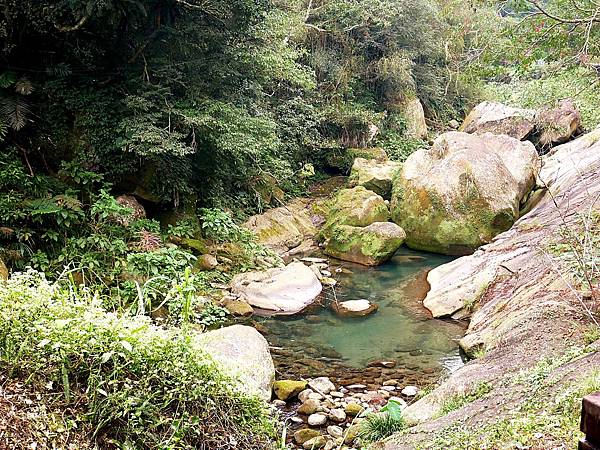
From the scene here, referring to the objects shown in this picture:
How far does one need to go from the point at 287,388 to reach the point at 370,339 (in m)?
1.83

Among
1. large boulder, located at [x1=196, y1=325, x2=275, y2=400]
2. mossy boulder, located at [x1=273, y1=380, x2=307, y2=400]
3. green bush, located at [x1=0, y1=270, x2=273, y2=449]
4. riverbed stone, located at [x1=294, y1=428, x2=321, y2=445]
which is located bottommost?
mossy boulder, located at [x1=273, y1=380, x2=307, y2=400]

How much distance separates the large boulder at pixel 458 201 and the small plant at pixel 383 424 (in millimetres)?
7012

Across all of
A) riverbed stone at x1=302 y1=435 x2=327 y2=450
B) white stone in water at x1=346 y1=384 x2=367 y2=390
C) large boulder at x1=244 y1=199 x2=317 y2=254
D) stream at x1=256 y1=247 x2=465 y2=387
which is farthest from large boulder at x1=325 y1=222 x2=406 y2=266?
riverbed stone at x1=302 y1=435 x2=327 y2=450

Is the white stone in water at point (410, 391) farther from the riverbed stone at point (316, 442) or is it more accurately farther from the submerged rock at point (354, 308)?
the submerged rock at point (354, 308)

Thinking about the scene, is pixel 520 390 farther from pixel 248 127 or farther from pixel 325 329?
pixel 248 127

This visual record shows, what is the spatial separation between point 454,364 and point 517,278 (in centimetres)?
139

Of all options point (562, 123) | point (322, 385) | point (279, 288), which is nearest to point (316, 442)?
point (322, 385)

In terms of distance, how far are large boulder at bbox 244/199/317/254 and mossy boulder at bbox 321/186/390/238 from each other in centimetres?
54

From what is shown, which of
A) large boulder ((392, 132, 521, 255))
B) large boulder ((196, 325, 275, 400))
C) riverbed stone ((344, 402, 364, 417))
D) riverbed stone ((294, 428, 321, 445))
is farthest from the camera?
large boulder ((392, 132, 521, 255))

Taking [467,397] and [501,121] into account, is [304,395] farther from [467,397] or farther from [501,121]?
[501,121]

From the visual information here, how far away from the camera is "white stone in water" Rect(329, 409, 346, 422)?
467 cm

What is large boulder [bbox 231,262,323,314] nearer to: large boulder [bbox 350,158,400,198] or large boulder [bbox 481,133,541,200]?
large boulder [bbox 350,158,400,198]

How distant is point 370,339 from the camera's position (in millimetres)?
6598

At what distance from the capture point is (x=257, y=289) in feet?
25.1
